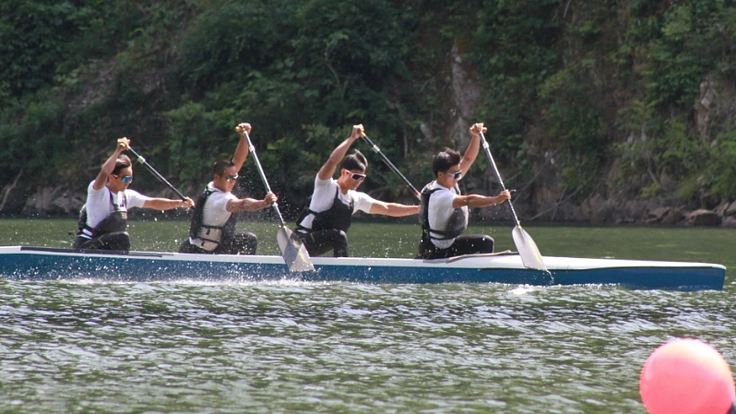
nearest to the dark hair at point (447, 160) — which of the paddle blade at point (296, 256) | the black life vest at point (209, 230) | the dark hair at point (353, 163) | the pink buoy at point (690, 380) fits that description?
the dark hair at point (353, 163)

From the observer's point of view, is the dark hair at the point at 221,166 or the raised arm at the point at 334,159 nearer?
the raised arm at the point at 334,159

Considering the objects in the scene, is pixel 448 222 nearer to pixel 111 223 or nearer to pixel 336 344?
pixel 111 223

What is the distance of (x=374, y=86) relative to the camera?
88.1 feet

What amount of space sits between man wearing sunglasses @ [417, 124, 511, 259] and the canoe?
0.27 m

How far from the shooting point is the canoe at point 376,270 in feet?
31.8

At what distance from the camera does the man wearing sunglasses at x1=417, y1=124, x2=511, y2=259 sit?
9648 millimetres

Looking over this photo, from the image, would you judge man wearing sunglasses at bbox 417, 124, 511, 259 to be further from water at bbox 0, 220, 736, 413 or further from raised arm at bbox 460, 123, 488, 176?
water at bbox 0, 220, 736, 413

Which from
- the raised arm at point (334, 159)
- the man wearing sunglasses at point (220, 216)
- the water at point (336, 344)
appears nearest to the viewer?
the water at point (336, 344)

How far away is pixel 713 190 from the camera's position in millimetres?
20906

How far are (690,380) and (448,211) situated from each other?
18.4 feet

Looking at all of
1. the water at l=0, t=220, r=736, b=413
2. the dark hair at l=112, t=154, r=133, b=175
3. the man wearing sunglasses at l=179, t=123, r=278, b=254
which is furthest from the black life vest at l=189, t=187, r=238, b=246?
the dark hair at l=112, t=154, r=133, b=175

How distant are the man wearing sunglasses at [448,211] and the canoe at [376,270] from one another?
27 cm

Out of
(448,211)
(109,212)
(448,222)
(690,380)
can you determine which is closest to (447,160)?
(448,211)

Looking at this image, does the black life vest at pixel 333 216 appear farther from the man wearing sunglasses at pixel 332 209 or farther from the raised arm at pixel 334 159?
the raised arm at pixel 334 159
